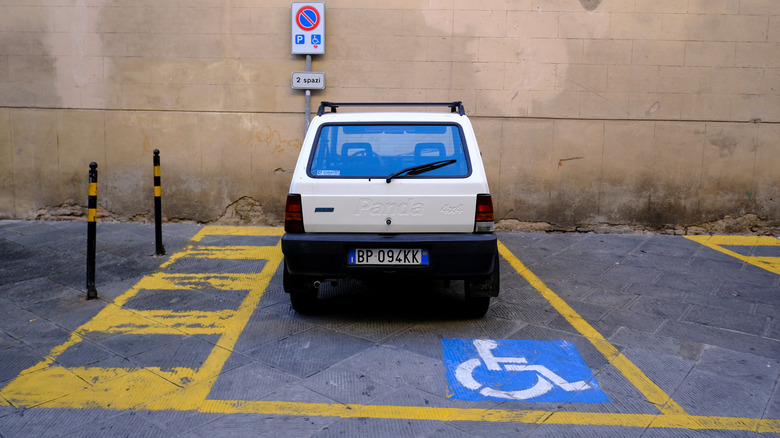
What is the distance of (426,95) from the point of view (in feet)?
27.6

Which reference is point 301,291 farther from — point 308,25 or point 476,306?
point 308,25

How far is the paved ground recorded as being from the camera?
3236 mm

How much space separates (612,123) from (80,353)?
7.05 meters

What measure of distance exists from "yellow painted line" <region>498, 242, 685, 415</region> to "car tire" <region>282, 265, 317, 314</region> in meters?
2.04

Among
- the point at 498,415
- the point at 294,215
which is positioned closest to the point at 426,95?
the point at 294,215

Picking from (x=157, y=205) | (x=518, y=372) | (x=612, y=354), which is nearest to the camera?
(x=518, y=372)

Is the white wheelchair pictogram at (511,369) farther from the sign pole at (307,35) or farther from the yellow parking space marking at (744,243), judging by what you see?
the sign pole at (307,35)

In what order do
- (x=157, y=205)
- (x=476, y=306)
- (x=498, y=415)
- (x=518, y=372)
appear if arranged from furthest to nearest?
(x=157, y=205) < (x=476, y=306) < (x=518, y=372) < (x=498, y=415)

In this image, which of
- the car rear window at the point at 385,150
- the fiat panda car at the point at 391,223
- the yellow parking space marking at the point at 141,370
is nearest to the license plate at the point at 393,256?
the fiat panda car at the point at 391,223

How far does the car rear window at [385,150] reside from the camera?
14.6 feet

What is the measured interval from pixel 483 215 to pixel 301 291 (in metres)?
1.47

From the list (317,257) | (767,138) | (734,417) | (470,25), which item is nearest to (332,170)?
(317,257)

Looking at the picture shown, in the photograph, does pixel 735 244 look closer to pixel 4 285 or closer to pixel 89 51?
pixel 4 285

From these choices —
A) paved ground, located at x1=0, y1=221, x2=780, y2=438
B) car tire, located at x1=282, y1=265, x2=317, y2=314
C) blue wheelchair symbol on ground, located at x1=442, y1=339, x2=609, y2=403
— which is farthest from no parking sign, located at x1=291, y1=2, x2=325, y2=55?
blue wheelchair symbol on ground, located at x1=442, y1=339, x2=609, y2=403
